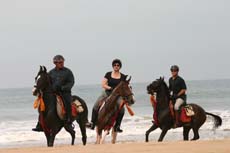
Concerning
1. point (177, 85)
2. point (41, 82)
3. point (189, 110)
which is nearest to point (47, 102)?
point (41, 82)

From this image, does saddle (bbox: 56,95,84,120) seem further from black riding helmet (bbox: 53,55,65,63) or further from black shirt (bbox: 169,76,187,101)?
black shirt (bbox: 169,76,187,101)

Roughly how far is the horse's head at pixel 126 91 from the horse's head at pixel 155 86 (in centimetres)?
157

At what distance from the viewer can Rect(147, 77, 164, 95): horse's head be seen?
14.6m

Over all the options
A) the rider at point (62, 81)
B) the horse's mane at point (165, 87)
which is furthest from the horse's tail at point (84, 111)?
the horse's mane at point (165, 87)

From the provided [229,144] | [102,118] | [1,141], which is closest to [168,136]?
[1,141]

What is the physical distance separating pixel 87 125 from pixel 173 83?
7.71 ft

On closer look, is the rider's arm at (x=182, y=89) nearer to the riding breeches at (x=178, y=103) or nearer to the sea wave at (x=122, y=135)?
the riding breeches at (x=178, y=103)

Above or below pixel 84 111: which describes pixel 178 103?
above

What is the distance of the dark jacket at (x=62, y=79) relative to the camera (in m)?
12.7

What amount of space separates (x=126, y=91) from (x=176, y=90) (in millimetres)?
2277

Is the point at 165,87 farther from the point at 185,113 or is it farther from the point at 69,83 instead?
the point at 69,83

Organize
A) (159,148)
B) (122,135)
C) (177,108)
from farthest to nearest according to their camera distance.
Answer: (122,135) < (177,108) < (159,148)

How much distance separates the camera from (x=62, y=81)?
12805 millimetres

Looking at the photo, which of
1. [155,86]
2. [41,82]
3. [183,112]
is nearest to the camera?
[41,82]
